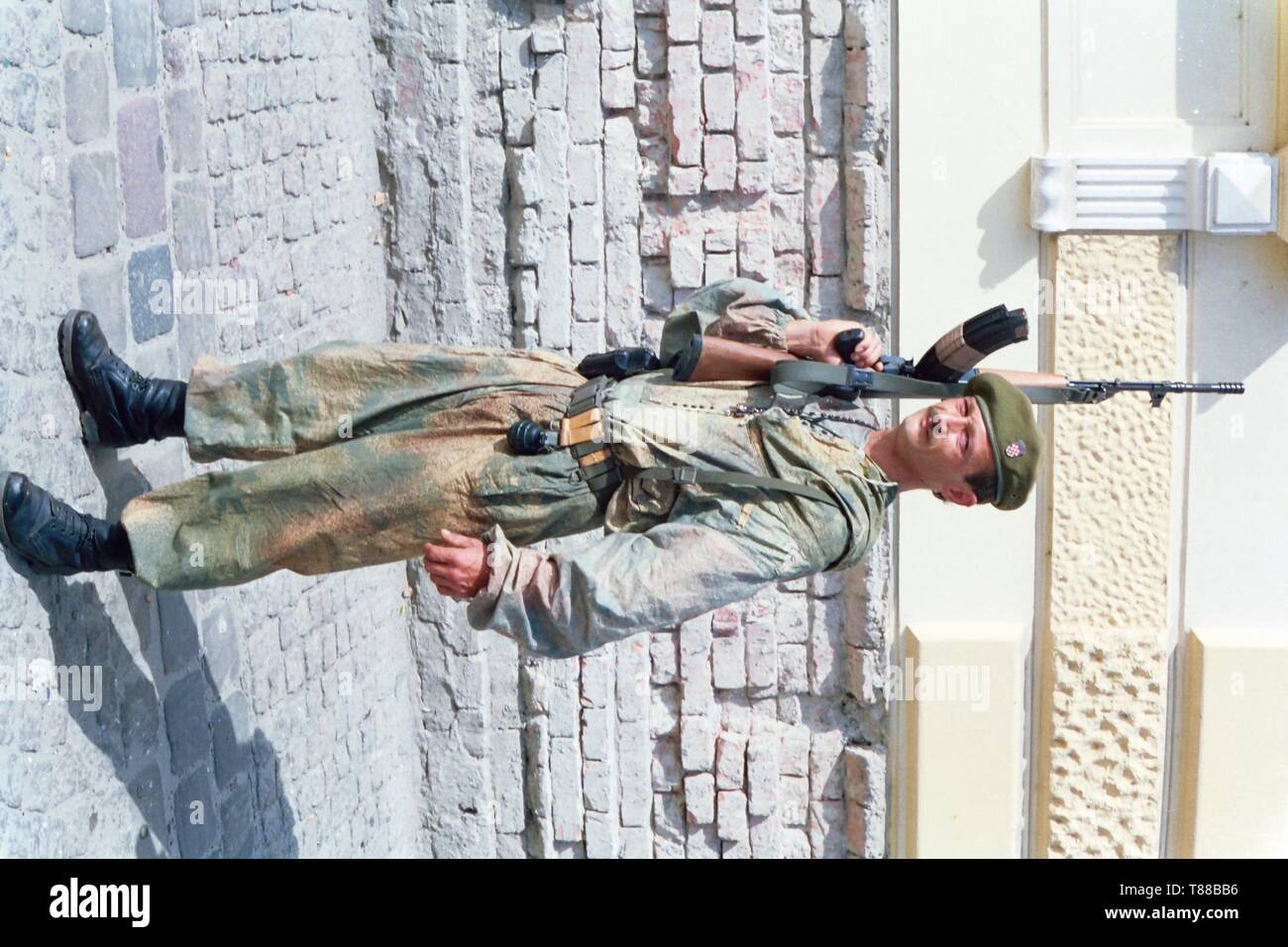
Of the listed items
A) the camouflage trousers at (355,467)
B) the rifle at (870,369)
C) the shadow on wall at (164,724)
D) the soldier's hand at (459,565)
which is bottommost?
the shadow on wall at (164,724)

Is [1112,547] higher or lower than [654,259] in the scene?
lower

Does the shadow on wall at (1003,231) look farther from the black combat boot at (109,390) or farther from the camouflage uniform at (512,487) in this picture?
the black combat boot at (109,390)

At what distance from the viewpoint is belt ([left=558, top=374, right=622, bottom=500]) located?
11.9ft

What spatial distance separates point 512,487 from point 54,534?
3.91 feet

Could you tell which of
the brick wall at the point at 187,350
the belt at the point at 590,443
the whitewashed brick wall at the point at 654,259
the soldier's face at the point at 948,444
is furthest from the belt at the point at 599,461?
the whitewashed brick wall at the point at 654,259

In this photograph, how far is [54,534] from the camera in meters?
3.73

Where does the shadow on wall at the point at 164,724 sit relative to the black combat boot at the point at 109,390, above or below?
below

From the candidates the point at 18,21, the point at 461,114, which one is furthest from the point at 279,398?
the point at 461,114

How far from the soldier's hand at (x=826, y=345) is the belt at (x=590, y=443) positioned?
543mm

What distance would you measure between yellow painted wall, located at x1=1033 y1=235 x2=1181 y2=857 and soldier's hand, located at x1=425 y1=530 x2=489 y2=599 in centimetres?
302

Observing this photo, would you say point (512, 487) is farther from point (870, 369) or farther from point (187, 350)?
point (187, 350)

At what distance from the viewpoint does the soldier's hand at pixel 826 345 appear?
3.80 m

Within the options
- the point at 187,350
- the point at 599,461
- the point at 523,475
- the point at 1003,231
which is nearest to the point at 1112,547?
the point at 1003,231

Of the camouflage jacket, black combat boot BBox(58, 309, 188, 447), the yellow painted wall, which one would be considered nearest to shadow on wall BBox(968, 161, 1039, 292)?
the yellow painted wall
